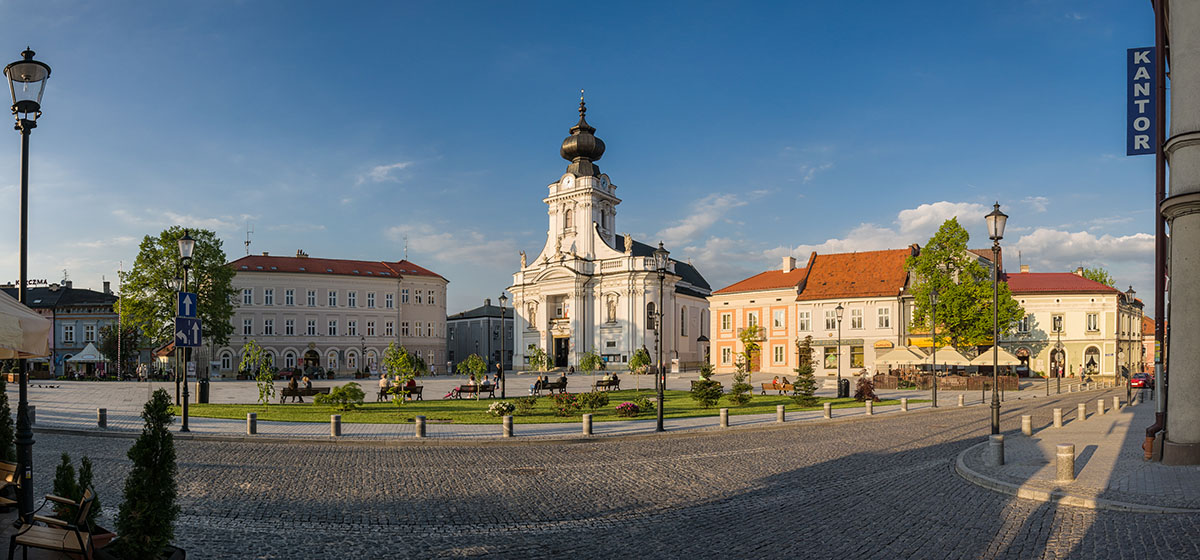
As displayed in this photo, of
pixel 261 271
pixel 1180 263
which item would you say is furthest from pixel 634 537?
pixel 261 271

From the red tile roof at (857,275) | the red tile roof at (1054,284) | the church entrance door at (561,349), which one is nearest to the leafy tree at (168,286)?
the church entrance door at (561,349)

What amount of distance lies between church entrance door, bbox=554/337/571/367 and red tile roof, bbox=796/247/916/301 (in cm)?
3063

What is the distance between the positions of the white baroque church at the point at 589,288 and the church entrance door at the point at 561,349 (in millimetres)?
112

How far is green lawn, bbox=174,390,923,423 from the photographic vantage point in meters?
23.7

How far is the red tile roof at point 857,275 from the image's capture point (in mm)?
57031

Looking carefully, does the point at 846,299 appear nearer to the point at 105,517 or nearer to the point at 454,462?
the point at 454,462

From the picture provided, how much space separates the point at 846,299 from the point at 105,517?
2166 inches

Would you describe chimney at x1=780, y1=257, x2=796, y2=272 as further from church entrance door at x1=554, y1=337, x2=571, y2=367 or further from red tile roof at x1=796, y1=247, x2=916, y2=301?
church entrance door at x1=554, y1=337, x2=571, y2=367

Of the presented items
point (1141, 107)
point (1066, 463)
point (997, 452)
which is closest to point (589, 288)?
point (1141, 107)

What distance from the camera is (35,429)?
2033 cm

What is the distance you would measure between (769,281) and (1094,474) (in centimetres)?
5133

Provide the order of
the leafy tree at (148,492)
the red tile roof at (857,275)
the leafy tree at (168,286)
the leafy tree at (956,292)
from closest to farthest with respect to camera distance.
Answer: the leafy tree at (148,492)
the leafy tree at (956,292)
the leafy tree at (168,286)
the red tile roof at (857,275)

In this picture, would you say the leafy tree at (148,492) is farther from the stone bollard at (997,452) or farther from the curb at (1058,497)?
the stone bollard at (997,452)

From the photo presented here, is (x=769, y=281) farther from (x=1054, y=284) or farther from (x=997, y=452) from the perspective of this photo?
(x=997, y=452)
